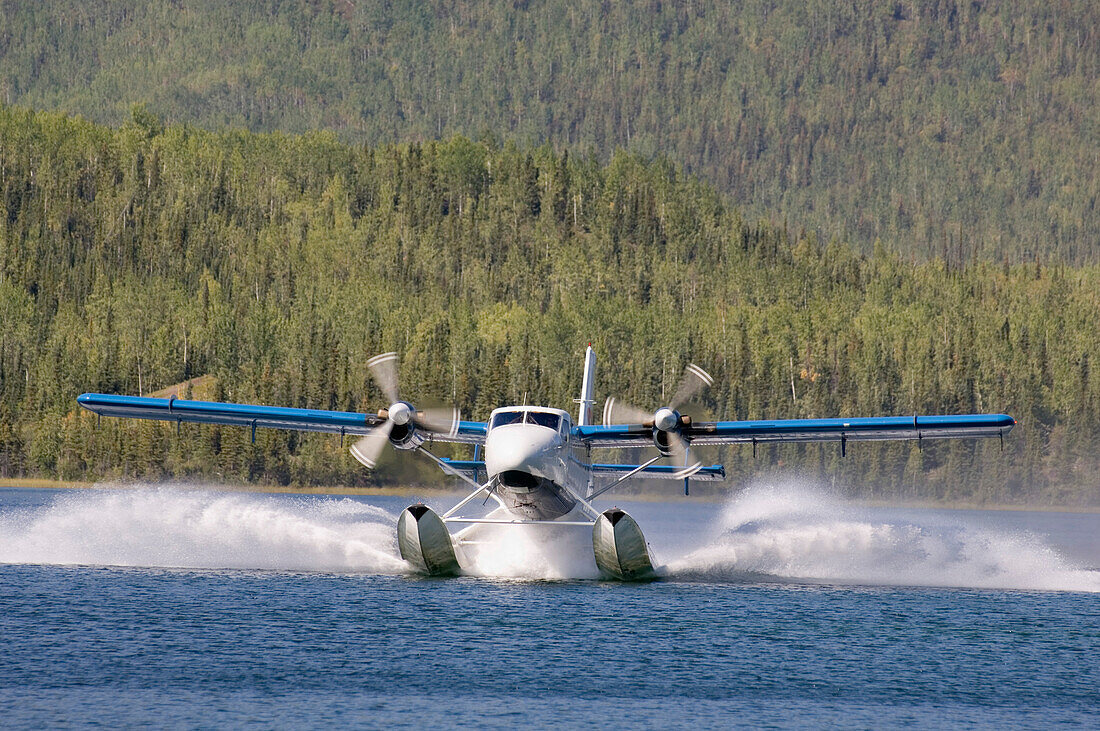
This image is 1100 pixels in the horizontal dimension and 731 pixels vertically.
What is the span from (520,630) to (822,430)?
31.1 ft

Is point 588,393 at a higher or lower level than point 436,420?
higher

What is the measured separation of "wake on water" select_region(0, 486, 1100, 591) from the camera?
124 ft

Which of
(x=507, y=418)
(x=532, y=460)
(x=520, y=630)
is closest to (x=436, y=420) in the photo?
(x=507, y=418)

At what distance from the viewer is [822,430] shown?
116 feet

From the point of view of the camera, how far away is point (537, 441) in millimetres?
32500

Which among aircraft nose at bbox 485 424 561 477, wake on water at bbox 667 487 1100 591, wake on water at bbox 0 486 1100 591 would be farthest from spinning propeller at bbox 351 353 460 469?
wake on water at bbox 667 487 1100 591

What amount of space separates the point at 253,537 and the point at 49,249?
493 feet

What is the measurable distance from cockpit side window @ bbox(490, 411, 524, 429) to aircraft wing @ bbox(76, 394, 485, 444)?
6.96 ft

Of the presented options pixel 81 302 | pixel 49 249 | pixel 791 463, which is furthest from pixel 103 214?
pixel 791 463

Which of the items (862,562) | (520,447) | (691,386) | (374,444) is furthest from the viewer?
(862,562)

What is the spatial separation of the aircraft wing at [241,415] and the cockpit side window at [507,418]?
212 centimetres

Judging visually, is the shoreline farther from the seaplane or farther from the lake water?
the seaplane

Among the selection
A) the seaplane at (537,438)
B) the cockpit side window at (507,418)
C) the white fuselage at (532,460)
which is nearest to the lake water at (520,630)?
the seaplane at (537,438)

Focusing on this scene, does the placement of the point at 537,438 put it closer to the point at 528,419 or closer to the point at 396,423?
the point at 528,419
